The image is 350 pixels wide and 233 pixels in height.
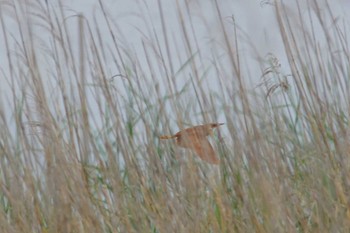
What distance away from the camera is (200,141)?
228cm

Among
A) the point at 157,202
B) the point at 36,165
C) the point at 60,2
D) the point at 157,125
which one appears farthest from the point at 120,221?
the point at 60,2

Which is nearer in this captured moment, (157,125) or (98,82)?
(98,82)

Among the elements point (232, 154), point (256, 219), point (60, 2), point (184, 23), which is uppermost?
point (60, 2)

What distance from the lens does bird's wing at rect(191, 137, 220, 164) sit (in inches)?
89.1

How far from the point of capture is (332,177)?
2219mm

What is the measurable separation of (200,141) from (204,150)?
27 millimetres

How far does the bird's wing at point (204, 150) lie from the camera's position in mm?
2264

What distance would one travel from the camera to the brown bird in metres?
2.26

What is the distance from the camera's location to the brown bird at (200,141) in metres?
Result: 2.26

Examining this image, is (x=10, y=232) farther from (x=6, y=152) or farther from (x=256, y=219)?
(x=256, y=219)

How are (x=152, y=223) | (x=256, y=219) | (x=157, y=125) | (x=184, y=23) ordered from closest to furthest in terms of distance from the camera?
(x=256, y=219) → (x=184, y=23) → (x=152, y=223) → (x=157, y=125)

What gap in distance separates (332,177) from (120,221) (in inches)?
22.6

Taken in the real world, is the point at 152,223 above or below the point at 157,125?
below

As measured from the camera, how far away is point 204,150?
2275 mm
